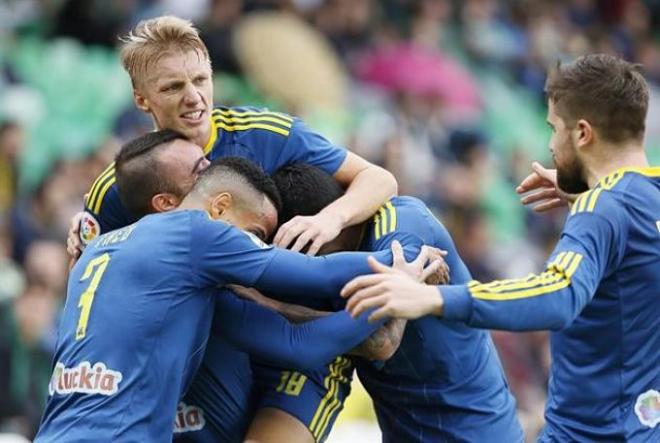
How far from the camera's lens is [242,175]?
19.1 feet

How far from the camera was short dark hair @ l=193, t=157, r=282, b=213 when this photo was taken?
5793mm

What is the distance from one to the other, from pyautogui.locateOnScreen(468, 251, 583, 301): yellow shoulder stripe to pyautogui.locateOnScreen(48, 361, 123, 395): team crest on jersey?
1311mm

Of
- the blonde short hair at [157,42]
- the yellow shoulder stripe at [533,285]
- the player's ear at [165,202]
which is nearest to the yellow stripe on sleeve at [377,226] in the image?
the player's ear at [165,202]

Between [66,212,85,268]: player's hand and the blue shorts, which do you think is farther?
[66,212,85,268]: player's hand

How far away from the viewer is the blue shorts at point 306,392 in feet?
19.7

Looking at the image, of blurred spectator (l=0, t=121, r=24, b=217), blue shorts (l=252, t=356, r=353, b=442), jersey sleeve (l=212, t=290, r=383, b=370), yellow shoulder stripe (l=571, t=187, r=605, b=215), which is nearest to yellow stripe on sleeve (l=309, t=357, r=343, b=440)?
blue shorts (l=252, t=356, r=353, b=442)

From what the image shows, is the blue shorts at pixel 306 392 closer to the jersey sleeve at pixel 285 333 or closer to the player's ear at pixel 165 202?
the jersey sleeve at pixel 285 333

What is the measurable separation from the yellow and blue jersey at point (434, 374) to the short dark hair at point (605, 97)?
28.0 inches

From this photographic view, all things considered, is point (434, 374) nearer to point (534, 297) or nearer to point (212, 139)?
point (534, 297)

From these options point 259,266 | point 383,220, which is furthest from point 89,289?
point 383,220

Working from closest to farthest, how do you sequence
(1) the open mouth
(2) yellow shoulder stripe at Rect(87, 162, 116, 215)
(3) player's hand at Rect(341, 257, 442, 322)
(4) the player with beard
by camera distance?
1. (3) player's hand at Rect(341, 257, 442, 322)
2. (4) the player with beard
3. (1) the open mouth
4. (2) yellow shoulder stripe at Rect(87, 162, 116, 215)

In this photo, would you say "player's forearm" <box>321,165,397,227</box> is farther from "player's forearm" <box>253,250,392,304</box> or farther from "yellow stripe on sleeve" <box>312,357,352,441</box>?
"yellow stripe on sleeve" <box>312,357,352,441</box>

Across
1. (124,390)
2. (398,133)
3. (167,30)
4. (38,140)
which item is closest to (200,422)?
(124,390)

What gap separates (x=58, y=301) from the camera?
1002cm
